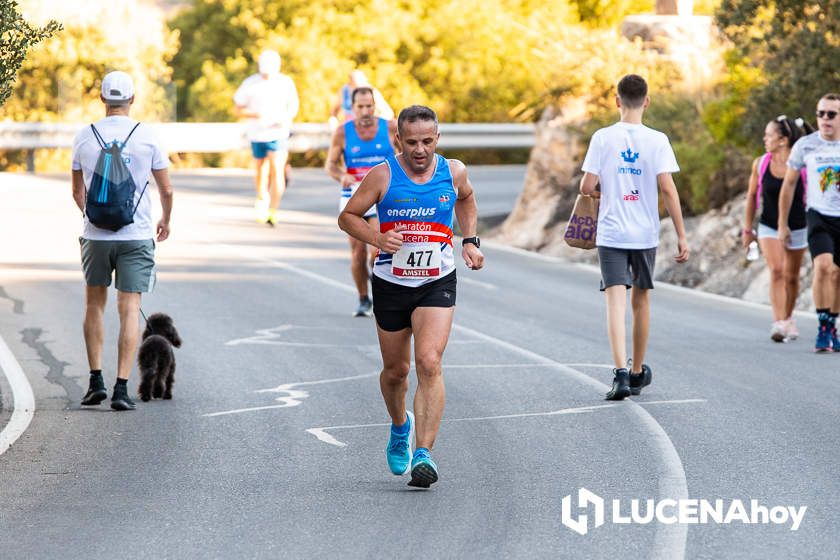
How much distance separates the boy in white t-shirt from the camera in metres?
11.1

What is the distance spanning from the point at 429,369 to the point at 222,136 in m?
25.4

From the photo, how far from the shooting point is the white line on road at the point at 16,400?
9.96 meters

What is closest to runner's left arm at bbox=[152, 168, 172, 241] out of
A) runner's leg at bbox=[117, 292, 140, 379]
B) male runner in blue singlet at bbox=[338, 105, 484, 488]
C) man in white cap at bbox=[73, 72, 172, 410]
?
man in white cap at bbox=[73, 72, 172, 410]

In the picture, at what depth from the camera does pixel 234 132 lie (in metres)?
33.4

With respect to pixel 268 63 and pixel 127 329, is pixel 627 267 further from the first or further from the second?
pixel 268 63

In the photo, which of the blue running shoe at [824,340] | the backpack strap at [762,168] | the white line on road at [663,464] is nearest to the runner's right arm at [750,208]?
the backpack strap at [762,168]

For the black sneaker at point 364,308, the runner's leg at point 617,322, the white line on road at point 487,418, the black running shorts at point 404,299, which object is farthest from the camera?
the black sneaker at point 364,308

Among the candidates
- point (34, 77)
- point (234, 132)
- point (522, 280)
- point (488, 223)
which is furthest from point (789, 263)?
point (34, 77)

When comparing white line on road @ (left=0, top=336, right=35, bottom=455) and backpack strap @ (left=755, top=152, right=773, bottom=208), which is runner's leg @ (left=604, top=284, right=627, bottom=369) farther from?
white line on road @ (left=0, top=336, right=35, bottom=455)

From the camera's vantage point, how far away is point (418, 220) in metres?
8.43

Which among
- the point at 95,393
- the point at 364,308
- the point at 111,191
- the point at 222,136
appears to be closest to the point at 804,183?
the point at 364,308

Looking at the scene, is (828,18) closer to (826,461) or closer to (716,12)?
(716,12)

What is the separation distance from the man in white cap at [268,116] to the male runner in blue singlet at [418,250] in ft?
43.3

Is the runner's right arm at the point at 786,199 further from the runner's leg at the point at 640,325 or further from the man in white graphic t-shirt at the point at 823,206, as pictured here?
the runner's leg at the point at 640,325
